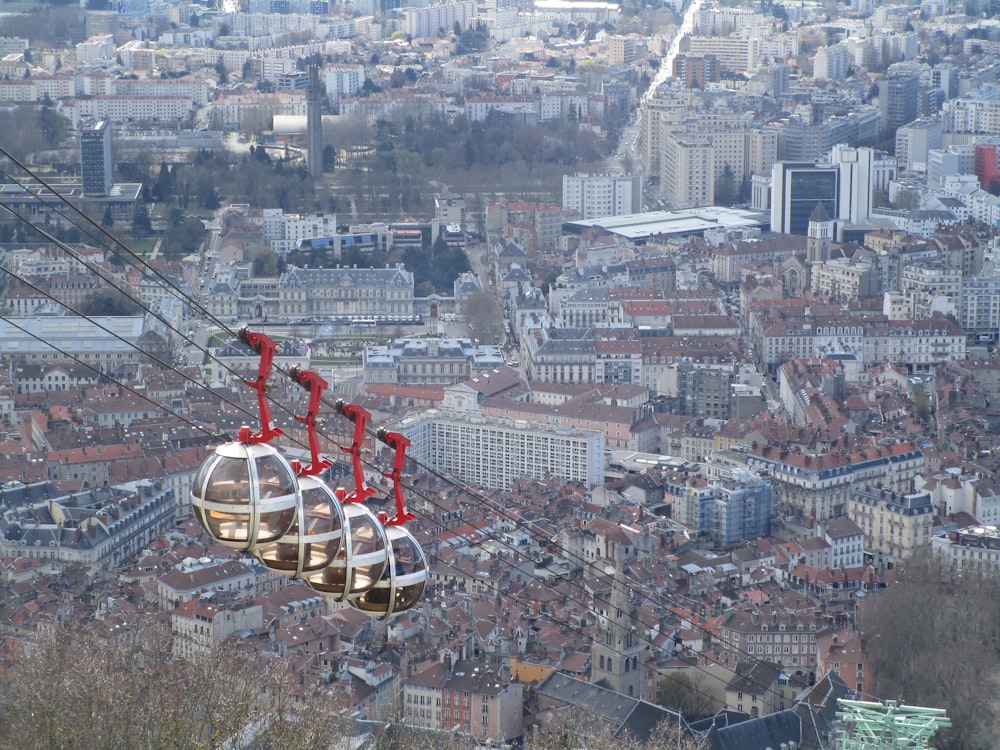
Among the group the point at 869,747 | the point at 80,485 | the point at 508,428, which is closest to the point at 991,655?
the point at 869,747

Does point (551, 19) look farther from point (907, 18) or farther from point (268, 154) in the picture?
point (268, 154)

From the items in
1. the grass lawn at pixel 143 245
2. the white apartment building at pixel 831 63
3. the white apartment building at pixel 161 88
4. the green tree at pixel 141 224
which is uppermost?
the white apartment building at pixel 831 63

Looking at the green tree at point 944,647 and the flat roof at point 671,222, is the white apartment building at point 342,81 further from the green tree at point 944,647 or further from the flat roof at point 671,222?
the green tree at point 944,647

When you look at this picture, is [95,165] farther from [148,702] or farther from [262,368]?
[262,368]

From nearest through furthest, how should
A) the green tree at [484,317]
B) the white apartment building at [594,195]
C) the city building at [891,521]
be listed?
the city building at [891,521]
the green tree at [484,317]
the white apartment building at [594,195]

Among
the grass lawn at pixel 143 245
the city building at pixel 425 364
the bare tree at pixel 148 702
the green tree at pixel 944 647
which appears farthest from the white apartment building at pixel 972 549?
the grass lawn at pixel 143 245

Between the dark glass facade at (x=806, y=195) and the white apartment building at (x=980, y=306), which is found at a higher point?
the dark glass facade at (x=806, y=195)

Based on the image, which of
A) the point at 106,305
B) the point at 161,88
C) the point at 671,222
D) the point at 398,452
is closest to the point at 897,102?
the point at 671,222
